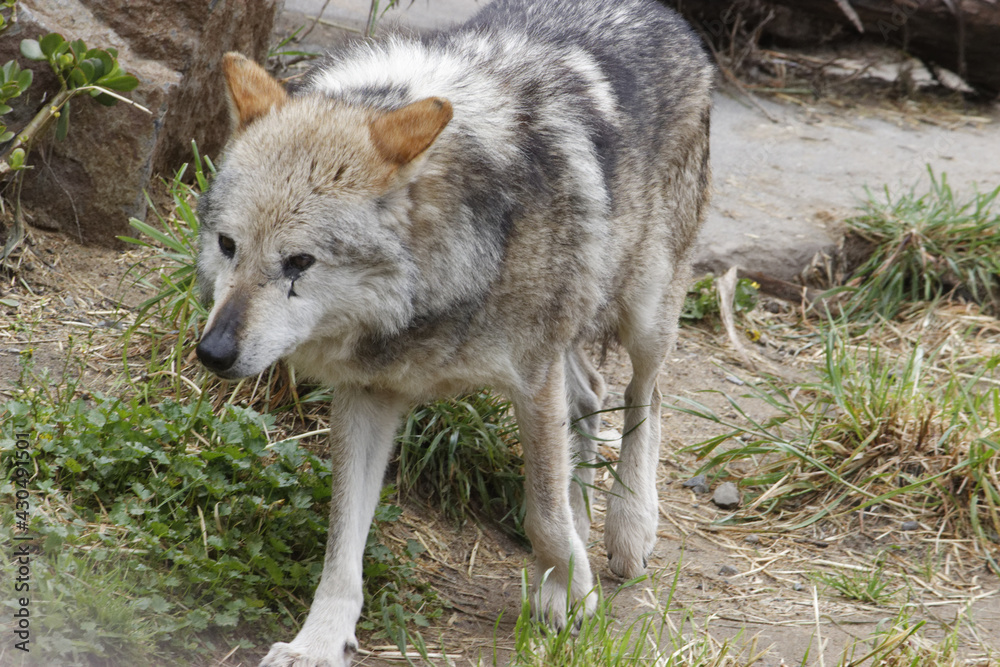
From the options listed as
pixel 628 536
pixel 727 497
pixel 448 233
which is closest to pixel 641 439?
pixel 628 536

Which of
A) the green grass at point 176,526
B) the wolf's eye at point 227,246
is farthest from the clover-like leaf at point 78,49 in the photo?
the wolf's eye at point 227,246

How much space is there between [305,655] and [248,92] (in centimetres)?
177

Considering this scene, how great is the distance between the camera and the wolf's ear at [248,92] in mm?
3002

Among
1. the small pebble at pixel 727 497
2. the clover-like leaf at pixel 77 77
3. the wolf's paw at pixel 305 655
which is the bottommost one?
the small pebble at pixel 727 497

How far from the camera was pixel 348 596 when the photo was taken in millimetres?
3248

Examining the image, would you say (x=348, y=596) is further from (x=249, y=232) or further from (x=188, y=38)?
(x=188, y=38)

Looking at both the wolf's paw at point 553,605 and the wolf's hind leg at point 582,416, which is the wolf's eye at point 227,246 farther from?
the wolf's hind leg at point 582,416

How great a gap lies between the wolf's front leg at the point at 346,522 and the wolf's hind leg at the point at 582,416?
40.3 inches

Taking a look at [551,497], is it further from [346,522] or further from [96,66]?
[96,66]

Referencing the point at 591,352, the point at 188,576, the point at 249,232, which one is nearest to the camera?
the point at 249,232

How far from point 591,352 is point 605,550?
97cm

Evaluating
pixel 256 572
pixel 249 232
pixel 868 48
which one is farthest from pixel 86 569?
pixel 868 48

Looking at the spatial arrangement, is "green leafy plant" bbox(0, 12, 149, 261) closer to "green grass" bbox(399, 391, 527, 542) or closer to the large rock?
the large rock

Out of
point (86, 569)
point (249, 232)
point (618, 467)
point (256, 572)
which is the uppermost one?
point (249, 232)
